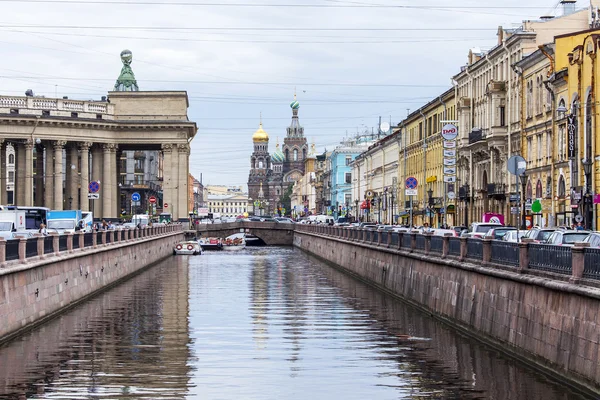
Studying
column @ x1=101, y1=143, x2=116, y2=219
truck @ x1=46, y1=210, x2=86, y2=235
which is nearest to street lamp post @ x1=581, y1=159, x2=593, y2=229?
truck @ x1=46, y1=210, x2=86, y2=235

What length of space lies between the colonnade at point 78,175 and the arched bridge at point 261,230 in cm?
1056

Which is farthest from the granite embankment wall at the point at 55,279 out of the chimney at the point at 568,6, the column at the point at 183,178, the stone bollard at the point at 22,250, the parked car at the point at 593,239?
the column at the point at 183,178

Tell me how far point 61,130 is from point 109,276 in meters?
72.1

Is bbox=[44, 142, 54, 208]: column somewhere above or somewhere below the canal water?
above

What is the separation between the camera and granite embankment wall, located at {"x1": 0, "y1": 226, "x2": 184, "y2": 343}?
30981 mm

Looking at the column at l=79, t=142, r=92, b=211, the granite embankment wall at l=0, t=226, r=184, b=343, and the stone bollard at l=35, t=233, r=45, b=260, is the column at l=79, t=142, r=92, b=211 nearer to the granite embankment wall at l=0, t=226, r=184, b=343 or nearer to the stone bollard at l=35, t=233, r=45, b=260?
the granite embankment wall at l=0, t=226, r=184, b=343

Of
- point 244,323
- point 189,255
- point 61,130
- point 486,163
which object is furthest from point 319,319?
point 61,130

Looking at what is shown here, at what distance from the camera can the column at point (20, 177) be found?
124 meters

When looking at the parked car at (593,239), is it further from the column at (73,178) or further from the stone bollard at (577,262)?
the column at (73,178)

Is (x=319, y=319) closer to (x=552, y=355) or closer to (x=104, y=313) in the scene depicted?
(x=104, y=313)

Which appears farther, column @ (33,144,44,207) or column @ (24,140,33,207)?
column @ (33,144,44,207)

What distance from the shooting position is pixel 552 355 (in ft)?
78.0

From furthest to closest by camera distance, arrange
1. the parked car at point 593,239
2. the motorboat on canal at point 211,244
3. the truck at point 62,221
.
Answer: the motorboat on canal at point 211,244
the truck at point 62,221
the parked car at point 593,239

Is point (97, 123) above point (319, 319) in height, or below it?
above
